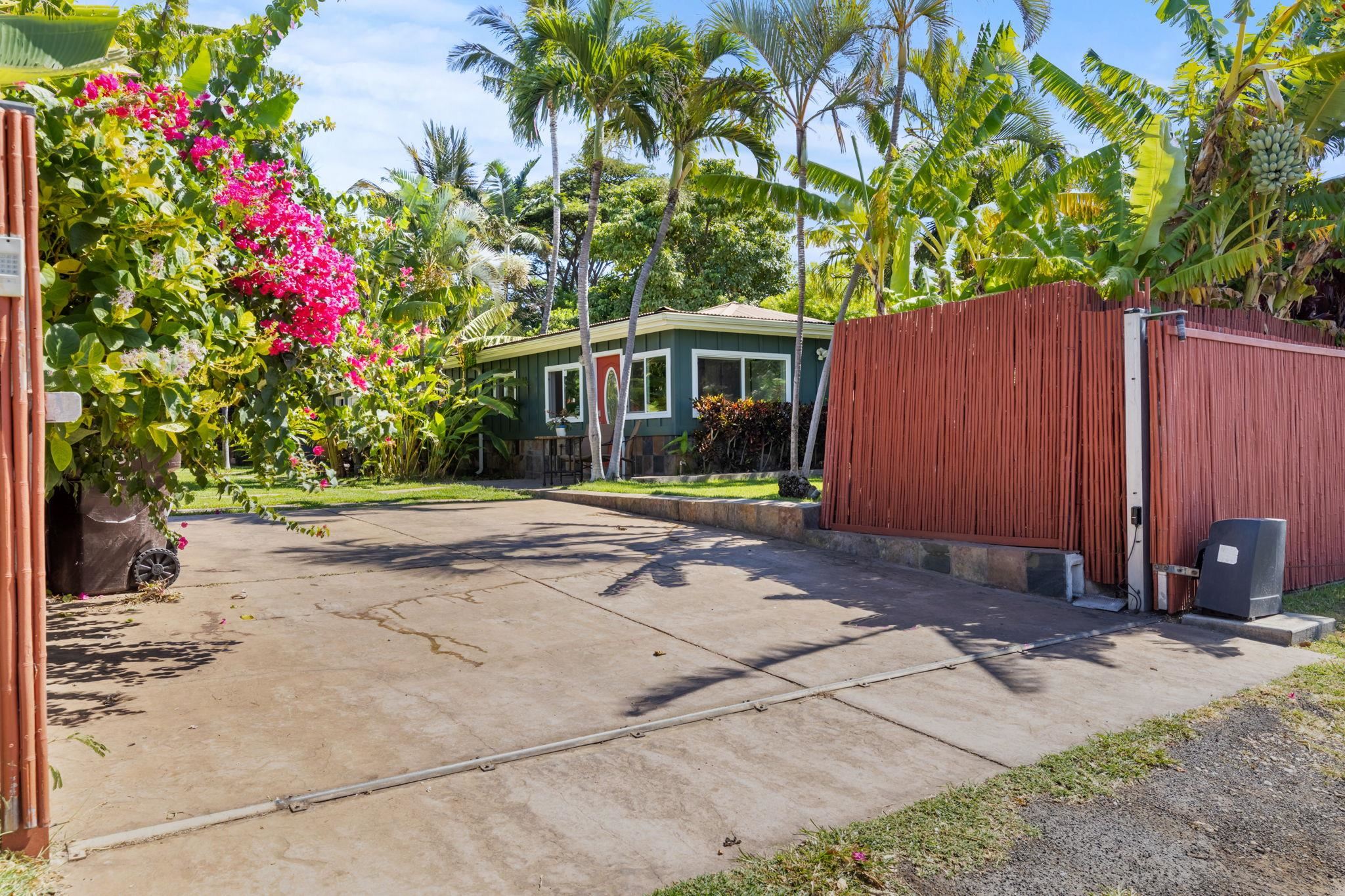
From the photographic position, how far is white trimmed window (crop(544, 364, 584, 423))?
19766 millimetres

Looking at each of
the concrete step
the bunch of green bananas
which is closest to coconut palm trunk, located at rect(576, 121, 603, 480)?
the bunch of green bananas

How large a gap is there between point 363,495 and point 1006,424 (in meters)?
11.0

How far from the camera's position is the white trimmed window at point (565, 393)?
64.8 feet

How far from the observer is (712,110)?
14.5 m

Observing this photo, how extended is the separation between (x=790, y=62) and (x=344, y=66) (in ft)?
27.6

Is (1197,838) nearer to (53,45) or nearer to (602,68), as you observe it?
(53,45)

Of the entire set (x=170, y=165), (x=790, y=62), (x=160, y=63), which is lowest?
(x=170, y=165)

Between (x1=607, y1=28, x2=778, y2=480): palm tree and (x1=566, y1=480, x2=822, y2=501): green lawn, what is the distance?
3.78m

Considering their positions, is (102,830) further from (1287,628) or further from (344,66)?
(1287,628)

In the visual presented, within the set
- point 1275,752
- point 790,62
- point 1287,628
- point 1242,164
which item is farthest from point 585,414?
point 1275,752

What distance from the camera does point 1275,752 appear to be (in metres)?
4.05

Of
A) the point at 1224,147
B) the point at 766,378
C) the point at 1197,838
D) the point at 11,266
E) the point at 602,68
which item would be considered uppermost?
the point at 602,68

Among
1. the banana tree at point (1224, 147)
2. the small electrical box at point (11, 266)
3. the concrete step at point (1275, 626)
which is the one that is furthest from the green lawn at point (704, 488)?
the small electrical box at point (11, 266)

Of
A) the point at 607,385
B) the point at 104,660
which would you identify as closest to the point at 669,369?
the point at 607,385
